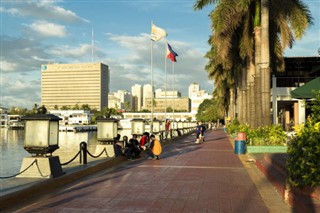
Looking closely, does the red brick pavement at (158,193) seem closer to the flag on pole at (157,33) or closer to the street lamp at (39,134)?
the street lamp at (39,134)

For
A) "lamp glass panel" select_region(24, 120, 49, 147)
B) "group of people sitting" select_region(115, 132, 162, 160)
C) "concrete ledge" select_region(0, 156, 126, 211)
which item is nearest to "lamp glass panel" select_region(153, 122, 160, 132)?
"group of people sitting" select_region(115, 132, 162, 160)

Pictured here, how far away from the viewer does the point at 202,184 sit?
11.2 m

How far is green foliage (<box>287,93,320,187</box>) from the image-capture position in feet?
22.6

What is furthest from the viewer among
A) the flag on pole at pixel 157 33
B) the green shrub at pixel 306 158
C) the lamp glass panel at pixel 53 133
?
the flag on pole at pixel 157 33

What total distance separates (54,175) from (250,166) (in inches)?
322

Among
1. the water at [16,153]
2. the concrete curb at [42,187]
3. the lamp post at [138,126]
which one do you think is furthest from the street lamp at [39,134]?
the lamp post at [138,126]

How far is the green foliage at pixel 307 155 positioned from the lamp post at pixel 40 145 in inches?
239

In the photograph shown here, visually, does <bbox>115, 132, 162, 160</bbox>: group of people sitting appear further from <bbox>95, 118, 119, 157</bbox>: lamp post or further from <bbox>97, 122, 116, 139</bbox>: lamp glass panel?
<bbox>97, 122, 116, 139</bbox>: lamp glass panel

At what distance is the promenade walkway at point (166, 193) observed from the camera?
8.22m

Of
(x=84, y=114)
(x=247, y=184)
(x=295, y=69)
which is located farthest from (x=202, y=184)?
(x=84, y=114)

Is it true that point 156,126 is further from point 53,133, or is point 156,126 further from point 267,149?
point 53,133

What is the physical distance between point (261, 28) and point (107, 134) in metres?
11.1

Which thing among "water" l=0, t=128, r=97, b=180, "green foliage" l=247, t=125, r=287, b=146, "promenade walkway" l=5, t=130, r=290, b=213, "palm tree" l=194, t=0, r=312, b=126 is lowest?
"water" l=0, t=128, r=97, b=180

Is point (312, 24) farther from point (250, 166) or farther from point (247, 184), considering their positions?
point (247, 184)
